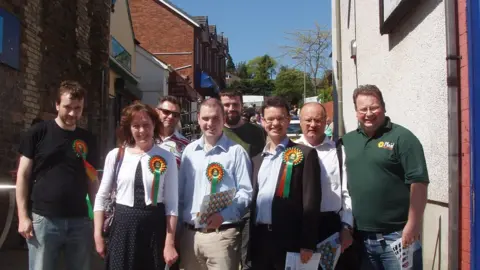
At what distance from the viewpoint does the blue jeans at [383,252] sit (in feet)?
11.1

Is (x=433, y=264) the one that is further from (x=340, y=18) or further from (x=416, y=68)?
(x=340, y=18)

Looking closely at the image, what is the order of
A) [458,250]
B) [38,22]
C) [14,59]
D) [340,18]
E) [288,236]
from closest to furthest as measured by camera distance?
[288,236] < [458,250] < [14,59] < [38,22] < [340,18]

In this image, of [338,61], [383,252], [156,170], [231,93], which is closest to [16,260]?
[231,93]

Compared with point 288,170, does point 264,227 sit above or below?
below

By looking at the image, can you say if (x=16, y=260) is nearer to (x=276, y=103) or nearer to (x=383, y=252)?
(x=276, y=103)

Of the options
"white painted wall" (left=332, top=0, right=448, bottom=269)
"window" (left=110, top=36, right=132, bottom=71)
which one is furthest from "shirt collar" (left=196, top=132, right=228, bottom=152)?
"window" (left=110, top=36, right=132, bottom=71)

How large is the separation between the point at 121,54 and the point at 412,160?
16.5 m

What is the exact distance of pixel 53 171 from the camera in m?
3.68

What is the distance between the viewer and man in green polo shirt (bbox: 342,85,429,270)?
3.24 metres

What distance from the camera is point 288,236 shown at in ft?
11.0

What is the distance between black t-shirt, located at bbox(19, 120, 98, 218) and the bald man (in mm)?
1806

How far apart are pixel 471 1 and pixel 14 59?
6.62 meters

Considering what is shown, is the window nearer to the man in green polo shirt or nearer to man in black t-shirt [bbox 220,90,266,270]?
man in black t-shirt [bbox 220,90,266,270]

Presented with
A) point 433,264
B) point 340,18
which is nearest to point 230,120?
point 433,264
